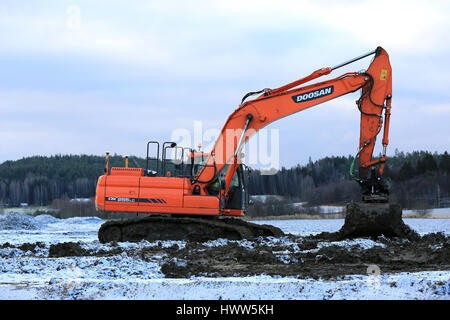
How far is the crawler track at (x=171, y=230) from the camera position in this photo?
15430mm

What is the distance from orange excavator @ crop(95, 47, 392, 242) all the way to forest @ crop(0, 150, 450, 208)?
24.3 meters

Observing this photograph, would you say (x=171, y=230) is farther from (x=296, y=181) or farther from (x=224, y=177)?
(x=296, y=181)

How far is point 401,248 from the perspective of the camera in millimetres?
12633

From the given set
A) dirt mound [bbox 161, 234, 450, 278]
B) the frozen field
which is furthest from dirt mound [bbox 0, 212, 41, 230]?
the frozen field

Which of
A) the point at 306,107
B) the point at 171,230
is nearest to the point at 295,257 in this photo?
the point at 171,230

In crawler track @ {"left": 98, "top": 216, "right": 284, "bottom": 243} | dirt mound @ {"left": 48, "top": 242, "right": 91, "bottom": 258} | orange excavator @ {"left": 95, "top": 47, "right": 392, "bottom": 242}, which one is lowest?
dirt mound @ {"left": 48, "top": 242, "right": 91, "bottom": 258}

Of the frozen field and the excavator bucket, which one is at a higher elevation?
the excavator bucket

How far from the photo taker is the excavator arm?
15.6 m

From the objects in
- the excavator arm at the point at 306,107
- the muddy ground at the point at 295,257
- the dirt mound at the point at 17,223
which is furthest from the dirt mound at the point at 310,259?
the dirt mound at the point at 17,223

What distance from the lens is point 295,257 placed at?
11.2 metres

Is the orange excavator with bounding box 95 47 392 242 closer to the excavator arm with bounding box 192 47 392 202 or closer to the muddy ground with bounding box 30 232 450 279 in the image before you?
the excavator arm with bounding box 192 47 392 202

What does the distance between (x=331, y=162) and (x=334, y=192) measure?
37.7 feet
